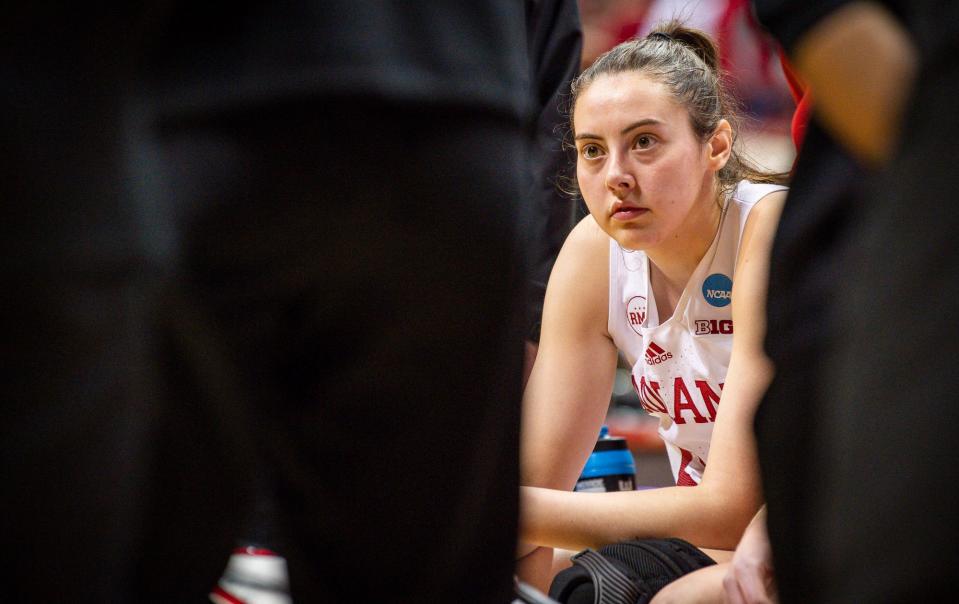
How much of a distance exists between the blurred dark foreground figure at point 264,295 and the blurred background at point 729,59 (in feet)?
4.07

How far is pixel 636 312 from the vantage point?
65.6 inches

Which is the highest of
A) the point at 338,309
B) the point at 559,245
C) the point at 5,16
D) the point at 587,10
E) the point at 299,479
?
the point at 587,10

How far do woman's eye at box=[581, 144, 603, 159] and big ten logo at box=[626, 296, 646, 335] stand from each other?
0.26 m

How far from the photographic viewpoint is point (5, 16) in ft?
1.58

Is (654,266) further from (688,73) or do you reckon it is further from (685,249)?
(688,73)

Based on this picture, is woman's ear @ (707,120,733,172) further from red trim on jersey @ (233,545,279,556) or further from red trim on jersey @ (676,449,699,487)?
red trim on jersey @ (233,545,279,556)

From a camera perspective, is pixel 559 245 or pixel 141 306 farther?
pixel 559 245

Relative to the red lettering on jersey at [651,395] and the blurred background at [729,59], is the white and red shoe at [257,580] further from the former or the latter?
the blurred background at [729,59]

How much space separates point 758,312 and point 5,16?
1139 millimetres

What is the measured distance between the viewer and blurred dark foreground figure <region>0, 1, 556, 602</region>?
0.49 m

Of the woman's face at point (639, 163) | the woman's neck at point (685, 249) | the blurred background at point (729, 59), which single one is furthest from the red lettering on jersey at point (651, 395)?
the blurred background at point (729, 59)

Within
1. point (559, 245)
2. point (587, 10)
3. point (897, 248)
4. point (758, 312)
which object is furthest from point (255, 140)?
point (587, 10)

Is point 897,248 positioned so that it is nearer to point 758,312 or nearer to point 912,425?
point 912,425

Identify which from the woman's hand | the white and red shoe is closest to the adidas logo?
the woman's hand
